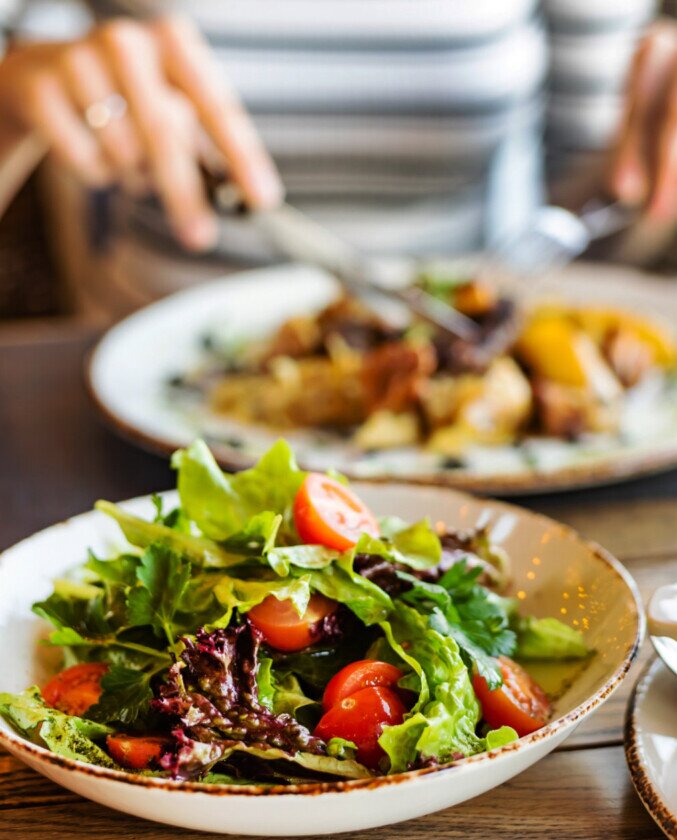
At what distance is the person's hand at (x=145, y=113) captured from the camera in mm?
2066

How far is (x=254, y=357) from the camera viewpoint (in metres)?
2.11

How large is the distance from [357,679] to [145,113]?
1.51 metres

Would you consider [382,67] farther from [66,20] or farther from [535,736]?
[535,736]

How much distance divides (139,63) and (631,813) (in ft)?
5.64

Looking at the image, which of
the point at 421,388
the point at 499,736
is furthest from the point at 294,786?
the point at 421,388

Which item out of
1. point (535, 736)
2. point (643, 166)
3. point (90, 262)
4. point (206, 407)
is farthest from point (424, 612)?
point (90, 262)

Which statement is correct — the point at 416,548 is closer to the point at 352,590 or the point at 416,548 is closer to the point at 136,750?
the point at 352,590

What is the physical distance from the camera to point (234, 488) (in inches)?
43.2

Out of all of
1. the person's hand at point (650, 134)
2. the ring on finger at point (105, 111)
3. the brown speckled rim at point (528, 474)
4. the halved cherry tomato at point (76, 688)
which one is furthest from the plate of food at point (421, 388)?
the halved cherry tomato at point (76, 688)

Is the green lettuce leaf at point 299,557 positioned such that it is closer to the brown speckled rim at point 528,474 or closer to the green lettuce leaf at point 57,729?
the green lettuce leaf at point 57,729

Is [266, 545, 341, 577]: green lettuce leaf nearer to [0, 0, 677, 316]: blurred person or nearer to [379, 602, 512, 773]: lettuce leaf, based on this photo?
[379, 602, 512, 773]: lettuce leaf

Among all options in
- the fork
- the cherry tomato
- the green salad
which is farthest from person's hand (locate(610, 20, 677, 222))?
the cherry tomato

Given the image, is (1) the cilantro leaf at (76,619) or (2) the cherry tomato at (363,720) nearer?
(2) the cherry tomato at (363,720)

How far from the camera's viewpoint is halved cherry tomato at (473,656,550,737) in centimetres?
90
